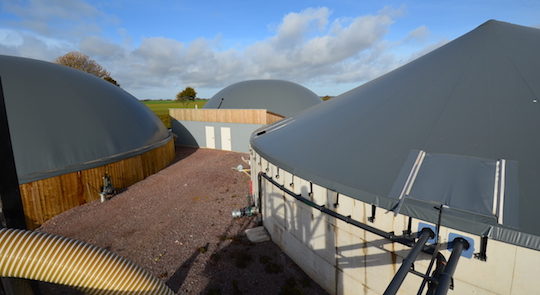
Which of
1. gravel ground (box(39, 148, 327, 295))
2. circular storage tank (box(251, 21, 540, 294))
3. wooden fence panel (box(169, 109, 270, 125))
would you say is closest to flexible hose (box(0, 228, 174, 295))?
gravel ground (box(39, 148, 327, 295))

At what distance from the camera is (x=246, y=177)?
17594mm

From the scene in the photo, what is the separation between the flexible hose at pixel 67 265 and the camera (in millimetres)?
3088

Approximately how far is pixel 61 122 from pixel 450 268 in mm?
17310

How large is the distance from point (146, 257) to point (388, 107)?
9.30 m

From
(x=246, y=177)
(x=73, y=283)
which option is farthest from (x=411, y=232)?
(x=246, y=177)

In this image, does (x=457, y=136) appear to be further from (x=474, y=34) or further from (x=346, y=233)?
(x=474, y=34)

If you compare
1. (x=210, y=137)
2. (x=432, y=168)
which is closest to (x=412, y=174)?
(x=432, y=168)

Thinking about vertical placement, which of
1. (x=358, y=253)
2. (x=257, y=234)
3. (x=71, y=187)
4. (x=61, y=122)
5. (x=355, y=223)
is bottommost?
(x=257, y=234)

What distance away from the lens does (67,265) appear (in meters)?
3.29

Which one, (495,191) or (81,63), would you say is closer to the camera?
(495,191)

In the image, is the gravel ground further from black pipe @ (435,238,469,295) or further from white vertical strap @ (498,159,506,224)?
white vertical strap @ (498,159,506,224)

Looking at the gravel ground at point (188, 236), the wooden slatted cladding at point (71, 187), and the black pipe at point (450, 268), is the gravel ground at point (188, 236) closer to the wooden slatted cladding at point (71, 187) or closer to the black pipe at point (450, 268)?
the wooden slatted cladding at point (71, 187)

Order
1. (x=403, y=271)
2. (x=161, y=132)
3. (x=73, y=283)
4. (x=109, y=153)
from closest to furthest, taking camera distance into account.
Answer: (x=403, y=271) → (x=73, y=283) → (x=109, y=153) → (x=161, y=132)

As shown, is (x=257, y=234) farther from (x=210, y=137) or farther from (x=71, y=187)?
(x=210, y=137)
